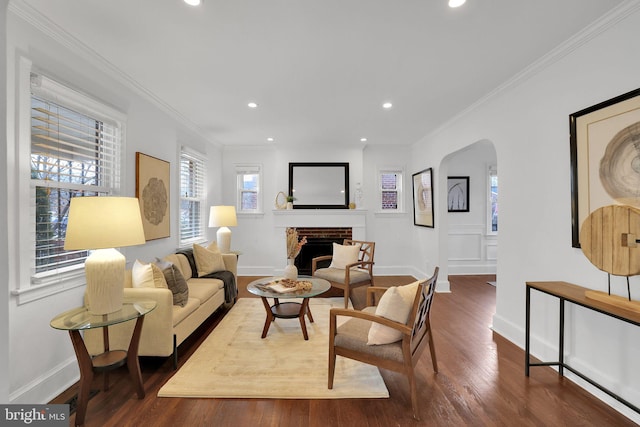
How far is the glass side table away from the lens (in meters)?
1.86

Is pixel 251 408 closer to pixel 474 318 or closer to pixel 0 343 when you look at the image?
pixel 0 343

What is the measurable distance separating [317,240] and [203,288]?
9.05ft

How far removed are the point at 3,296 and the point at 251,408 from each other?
5.13 feet

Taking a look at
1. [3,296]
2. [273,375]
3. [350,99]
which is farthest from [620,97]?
[3,296]

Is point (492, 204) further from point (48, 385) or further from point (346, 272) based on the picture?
point (48, 385)

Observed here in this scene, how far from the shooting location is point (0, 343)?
105 cm

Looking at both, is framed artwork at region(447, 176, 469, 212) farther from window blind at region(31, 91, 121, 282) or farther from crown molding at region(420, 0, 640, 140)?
window blind at region(31, 91, 121, 282)

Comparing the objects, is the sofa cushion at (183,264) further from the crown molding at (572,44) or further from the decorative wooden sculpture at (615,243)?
the crown molding at (572,44)

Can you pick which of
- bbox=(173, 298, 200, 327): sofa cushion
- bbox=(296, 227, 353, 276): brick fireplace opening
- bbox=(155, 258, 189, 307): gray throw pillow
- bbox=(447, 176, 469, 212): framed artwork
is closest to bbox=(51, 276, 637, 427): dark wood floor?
bbox=(173, 298, 200, 327): sofa cushion

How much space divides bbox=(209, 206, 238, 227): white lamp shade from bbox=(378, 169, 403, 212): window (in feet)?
9.88

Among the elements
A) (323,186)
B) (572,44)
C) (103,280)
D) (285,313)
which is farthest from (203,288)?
(572,44)

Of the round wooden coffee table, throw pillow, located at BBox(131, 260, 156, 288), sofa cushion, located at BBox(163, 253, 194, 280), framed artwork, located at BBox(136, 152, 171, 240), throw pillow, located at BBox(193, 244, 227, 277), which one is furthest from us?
throw pillow, located at BBox(193, 244, 227, 277)

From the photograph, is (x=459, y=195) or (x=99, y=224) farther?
(x=459, y=195)

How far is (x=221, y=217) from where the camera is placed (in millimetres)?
4680
